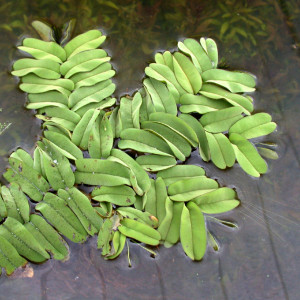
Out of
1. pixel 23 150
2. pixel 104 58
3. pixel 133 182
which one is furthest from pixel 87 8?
pixel 133 182

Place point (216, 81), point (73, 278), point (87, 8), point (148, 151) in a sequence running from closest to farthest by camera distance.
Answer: point (73, 278) < point (148, 151) < point (216, 81) < point (87, 8)

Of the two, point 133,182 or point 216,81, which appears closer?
point 133,182

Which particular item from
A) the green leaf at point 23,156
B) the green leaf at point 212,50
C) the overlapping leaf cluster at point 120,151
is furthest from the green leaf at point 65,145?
the green leaf at point 212,50

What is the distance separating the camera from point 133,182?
148cm

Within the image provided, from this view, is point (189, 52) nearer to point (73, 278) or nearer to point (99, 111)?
point (99, 111)

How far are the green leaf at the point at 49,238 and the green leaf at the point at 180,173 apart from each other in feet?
1.50

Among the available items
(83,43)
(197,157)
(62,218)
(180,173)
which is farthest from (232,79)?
(62,218)

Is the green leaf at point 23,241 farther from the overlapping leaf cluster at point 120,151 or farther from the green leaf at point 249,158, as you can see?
the green leaf at point 249,158

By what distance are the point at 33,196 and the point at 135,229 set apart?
43 centimetres

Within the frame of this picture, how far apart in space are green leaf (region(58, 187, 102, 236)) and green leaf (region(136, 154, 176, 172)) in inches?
10.5

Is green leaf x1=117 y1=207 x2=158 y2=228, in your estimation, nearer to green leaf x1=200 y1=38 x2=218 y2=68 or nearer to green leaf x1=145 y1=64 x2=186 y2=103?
green leaf x1=145 y1=64 x2=186 y2=103

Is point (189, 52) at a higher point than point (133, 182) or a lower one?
higher

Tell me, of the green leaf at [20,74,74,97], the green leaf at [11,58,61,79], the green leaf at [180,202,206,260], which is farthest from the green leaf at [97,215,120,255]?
the green leaf at [11,58,61,79]

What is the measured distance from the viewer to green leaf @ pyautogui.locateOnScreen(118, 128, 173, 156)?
158 cm
